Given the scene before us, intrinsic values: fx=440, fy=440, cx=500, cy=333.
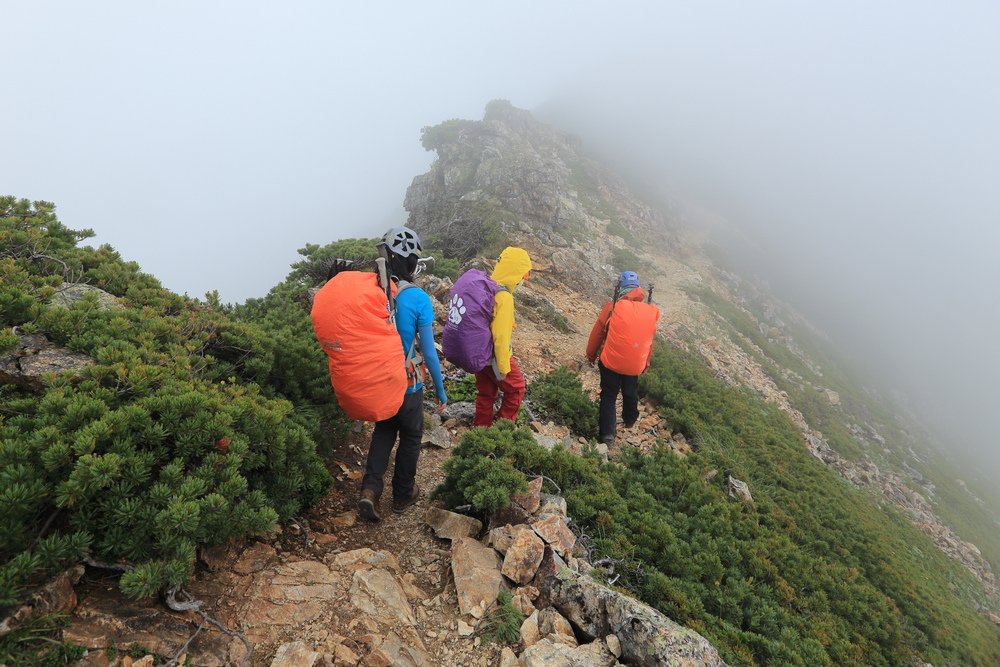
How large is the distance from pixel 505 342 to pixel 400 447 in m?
1.98

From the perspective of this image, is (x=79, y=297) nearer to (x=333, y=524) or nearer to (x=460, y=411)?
(x=333, y=524)

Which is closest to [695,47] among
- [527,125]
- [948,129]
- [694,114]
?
[694,114]

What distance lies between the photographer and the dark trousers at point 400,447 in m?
4.63

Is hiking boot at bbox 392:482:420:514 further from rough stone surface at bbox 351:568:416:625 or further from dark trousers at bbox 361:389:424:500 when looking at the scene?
rough stone surface at bbox 351:568:416:625

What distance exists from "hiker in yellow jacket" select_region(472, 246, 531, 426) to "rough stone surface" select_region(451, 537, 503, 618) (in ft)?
8.42

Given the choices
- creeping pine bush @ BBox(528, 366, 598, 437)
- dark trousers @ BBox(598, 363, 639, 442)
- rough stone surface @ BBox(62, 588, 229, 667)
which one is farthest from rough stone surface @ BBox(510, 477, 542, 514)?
creeping pine bush @ BBox(528, 366, 598, 437)

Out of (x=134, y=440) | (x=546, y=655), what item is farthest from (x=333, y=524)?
(x=546, y=655)

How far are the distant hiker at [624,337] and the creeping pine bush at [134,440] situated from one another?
4.76m

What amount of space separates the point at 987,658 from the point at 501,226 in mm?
16822

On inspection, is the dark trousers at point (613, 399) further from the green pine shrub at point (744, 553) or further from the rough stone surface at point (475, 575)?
the rough stone surface at point (475, 575)

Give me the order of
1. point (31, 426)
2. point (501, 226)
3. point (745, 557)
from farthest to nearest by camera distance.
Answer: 1. point (501, 226)
2. point (745, 557)
3. point (31, 426)

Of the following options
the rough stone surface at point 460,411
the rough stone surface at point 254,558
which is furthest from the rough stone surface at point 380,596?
the rough stone surface at point 460,411

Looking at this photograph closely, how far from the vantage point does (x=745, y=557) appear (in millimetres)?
5828

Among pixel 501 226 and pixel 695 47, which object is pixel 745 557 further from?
pixel 695 47
